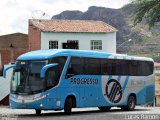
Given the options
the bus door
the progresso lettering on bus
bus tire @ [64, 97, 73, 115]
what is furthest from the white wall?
bus tire @ [64, 97, 73, 115]

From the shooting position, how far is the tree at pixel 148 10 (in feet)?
78.5

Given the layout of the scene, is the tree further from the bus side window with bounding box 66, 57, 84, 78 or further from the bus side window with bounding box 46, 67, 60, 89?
the bus side window with bounding box 46, 67, 60, 89

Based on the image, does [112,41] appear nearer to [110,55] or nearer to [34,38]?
[34,38]

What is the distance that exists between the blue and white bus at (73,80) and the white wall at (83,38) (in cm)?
2743

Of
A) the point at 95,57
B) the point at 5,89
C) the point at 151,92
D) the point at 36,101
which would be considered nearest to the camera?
the point at 36,101

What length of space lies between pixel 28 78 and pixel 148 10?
6639 mm

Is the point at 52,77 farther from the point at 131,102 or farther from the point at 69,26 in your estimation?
the point at 69,26

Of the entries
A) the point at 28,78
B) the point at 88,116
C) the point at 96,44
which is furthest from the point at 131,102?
the point at 96,44

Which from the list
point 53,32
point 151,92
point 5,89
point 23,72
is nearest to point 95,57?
point 23,72

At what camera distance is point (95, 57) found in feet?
92.4

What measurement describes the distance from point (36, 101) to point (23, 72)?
1589 millimetres

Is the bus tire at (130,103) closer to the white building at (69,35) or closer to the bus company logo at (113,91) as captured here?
the bus company logo at (113,91)

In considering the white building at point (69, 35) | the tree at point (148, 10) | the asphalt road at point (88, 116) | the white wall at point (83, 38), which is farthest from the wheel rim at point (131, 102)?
the white wall at point (83, 38)

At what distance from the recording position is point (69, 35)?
197 ft
